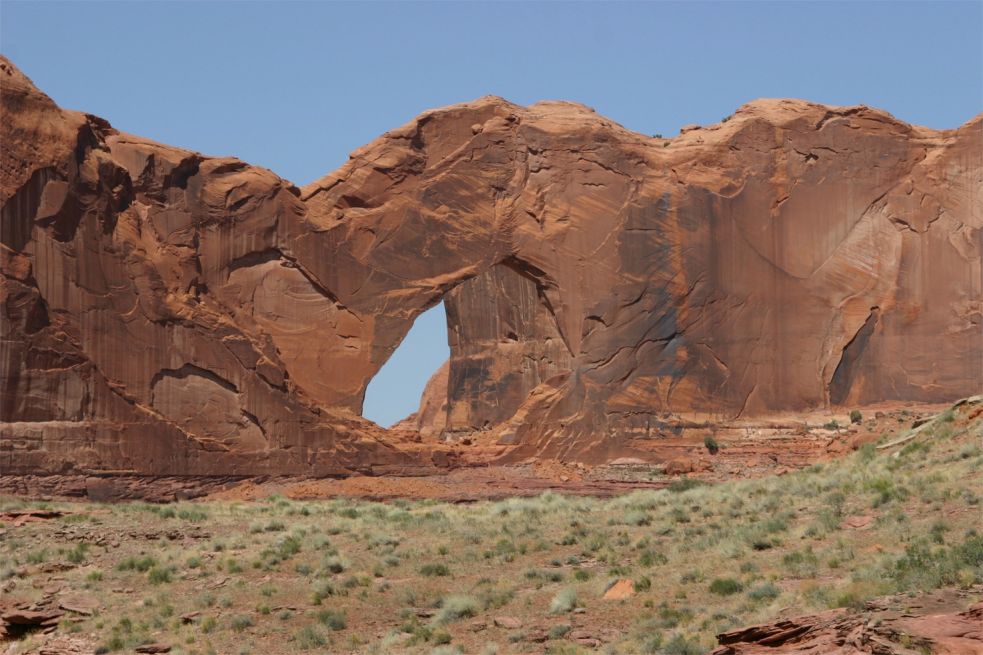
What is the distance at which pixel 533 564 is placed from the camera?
2598 cm

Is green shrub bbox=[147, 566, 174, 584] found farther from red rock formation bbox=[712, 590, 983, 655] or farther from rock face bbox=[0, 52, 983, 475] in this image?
red rock formation bbox=[712, 590, 983, 655]

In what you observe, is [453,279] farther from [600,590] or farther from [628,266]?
[600,590]

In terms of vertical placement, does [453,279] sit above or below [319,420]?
above

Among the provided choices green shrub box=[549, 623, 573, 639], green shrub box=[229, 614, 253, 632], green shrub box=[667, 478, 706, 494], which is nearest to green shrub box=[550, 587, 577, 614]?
green shrub box=[549, 623, 573, 639]

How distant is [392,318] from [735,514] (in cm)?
1761

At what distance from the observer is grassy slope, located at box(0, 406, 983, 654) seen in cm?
2059

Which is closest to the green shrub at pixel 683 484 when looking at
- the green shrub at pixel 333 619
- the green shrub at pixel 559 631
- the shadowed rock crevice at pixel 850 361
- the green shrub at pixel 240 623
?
the shadowed rock crevice at pixel 850 361

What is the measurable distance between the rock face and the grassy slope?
7.16 metres

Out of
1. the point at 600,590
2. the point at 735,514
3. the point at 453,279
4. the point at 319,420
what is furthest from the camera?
the point at 453,279

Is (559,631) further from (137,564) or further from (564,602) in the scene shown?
(137,564)

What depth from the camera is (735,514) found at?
28.0m

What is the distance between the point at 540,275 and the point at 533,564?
19480mm

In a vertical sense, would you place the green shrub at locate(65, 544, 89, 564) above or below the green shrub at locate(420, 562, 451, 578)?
above

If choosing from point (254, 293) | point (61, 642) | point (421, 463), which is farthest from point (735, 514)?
point (254, 293)
